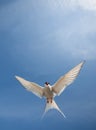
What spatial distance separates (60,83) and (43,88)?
1.23 m

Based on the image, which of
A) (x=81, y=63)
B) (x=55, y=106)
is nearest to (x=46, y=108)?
(x=55, y=106)

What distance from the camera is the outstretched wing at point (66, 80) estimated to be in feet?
78.1

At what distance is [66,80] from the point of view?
2494 cm

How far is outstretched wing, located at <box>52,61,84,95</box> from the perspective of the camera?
23812 millimetres

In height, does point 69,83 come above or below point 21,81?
below

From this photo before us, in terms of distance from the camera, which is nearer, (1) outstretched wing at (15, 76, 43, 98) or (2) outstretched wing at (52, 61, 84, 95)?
(2) outstretched wing at (52, 61, 84, 95)

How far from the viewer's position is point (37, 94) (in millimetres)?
26172

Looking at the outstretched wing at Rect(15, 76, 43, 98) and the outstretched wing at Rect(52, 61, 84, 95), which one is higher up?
the outstretched wing at Rect(15, 76, 43, 98)

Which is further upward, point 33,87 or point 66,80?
point 33,87

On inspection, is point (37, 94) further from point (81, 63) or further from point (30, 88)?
point (81, 63)

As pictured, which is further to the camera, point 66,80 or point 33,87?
point 33,87

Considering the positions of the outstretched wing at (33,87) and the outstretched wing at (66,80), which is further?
the outstretched wing at (33,87)

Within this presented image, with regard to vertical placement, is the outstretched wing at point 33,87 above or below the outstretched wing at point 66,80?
above

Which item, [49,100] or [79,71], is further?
[49,100]
